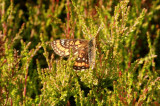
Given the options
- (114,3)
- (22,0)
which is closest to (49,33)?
(22,0)

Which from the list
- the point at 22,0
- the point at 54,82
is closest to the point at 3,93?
the point at 54,82

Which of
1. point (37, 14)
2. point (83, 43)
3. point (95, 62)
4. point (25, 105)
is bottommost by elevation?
point (25, 105)

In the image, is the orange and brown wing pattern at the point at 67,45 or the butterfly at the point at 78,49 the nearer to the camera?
the butterfly at the point at 78,49

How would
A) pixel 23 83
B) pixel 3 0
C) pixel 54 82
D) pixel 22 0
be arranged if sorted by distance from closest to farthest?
pixel 54 82
pixel 23 83
pixel 3 0
pixel 22 0

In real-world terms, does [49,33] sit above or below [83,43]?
above

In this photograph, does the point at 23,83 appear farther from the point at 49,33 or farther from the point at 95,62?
the point at 49,33

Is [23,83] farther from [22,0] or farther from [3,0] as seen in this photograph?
[22,0]

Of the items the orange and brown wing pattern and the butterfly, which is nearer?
the butterfly

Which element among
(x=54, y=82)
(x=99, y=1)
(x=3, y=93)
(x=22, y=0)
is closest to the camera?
(x=54, y=82)

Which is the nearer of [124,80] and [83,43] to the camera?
[124,80]
